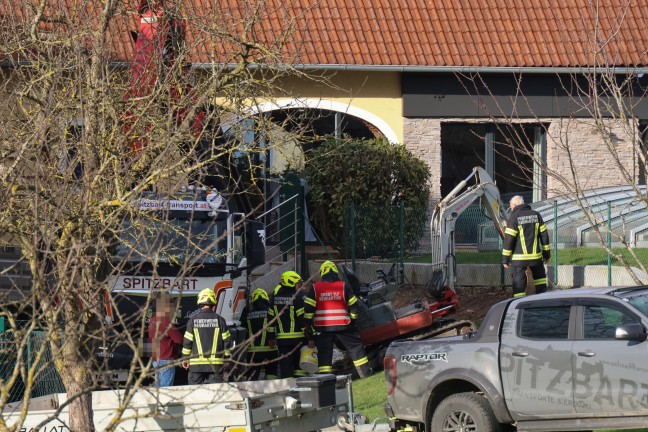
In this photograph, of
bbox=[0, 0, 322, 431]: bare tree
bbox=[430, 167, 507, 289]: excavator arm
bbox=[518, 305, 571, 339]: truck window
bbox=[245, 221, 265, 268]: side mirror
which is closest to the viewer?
bbox=[0, 0, 322, 431]: bare tree

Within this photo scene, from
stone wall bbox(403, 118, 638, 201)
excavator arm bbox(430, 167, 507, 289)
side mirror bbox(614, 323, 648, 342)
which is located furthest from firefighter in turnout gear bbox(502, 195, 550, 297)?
stone wall bbox(403, 118, 638, 201)

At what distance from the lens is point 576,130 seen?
24.3 meters

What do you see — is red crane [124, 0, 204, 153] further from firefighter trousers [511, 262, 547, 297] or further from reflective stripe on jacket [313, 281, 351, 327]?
firefighter trousers [511, 262, 547, 297]

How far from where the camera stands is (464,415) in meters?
11.2

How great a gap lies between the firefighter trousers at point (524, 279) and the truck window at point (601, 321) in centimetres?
559

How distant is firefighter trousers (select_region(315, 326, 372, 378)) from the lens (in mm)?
15797

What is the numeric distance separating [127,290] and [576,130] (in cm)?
1245

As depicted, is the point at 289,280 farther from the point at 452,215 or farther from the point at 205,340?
the point at 452,215

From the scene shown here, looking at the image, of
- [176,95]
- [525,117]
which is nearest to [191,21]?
[176,95]

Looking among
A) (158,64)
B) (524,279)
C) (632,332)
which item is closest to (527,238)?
(524,279)

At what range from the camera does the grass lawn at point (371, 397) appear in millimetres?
13672

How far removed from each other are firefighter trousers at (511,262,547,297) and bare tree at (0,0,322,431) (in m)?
5.59

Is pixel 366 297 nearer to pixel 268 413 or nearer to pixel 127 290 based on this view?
pixel 127 290

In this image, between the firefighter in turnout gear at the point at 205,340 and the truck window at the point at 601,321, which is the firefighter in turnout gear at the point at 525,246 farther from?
the truck window at the point at 601,321
